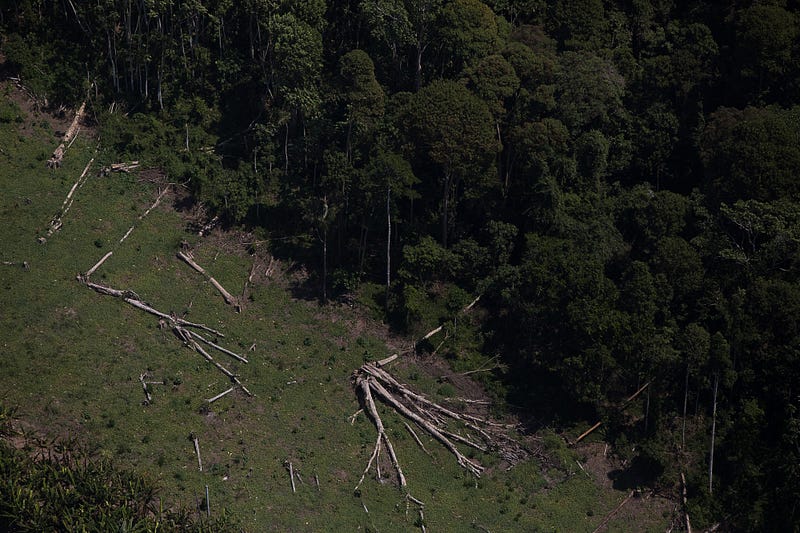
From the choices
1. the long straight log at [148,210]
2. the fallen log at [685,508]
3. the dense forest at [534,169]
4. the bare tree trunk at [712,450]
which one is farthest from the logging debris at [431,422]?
the long straight log at [148,210]

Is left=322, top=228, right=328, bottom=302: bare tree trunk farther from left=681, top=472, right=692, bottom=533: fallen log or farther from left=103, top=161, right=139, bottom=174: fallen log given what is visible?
left=681, top=472, right=692, bottom=533: fallen log

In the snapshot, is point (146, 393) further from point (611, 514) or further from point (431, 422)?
point (611, 514)

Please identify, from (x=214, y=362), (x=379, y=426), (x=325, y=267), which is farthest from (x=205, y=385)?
(x=325, y=267)

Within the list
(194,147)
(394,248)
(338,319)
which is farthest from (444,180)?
(194,147)

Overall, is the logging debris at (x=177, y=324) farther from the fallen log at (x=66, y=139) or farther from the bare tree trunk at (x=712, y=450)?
the bare tree trunk at (x=712, y=450)

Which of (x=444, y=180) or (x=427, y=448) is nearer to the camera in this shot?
(x=427, y=448)

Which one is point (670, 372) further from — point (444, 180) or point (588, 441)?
point (444, 180)

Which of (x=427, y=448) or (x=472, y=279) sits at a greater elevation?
(x=472, y=279)
